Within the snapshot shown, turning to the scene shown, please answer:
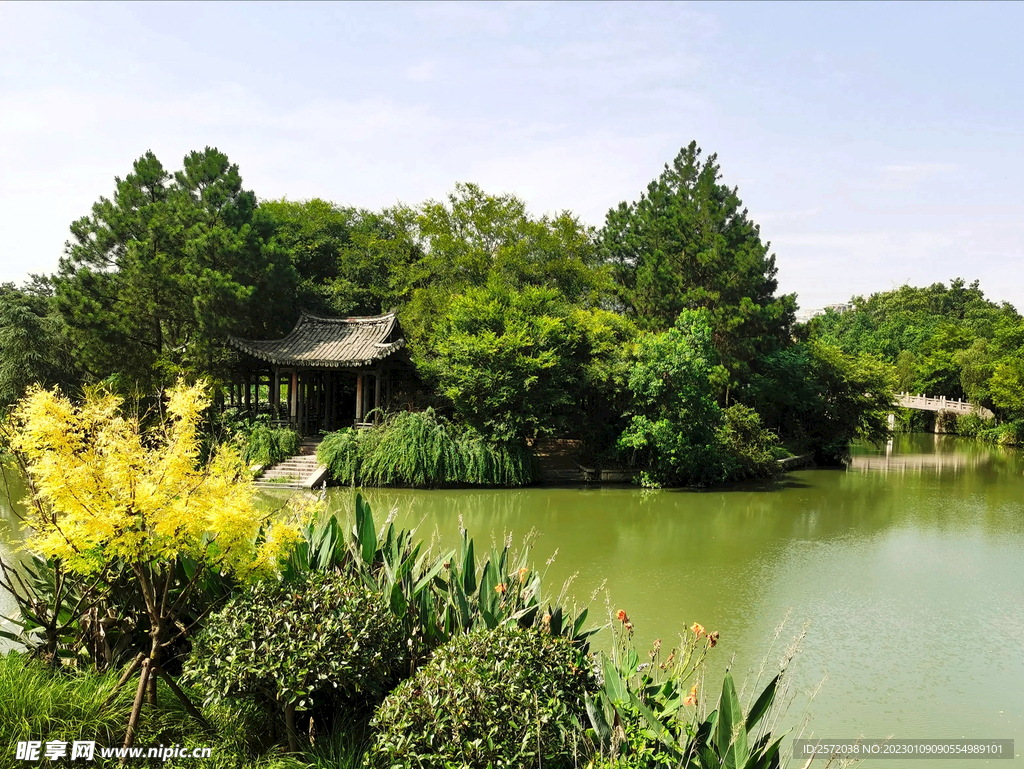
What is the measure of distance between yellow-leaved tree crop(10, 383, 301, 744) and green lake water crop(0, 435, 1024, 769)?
1.01 m

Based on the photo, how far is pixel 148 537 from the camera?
2934 mm

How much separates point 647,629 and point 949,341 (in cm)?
3035

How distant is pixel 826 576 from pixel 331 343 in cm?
1027

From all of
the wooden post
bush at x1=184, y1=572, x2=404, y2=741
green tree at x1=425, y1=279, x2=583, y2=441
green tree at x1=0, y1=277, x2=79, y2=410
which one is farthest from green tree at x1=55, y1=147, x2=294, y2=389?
bush at x1=184, y1=572, x2=404, y2=741

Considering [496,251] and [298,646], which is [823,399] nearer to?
[496,251]

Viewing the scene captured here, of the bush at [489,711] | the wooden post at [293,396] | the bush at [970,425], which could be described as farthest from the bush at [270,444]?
the bush at [970,425]

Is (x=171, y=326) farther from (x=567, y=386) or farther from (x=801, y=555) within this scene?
(x=801, y=555)

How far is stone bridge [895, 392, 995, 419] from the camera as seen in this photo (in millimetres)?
27922

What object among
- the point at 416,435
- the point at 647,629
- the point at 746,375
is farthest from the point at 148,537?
the point at 746,375

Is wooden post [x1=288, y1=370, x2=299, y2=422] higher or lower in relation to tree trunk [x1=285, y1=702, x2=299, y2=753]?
higher

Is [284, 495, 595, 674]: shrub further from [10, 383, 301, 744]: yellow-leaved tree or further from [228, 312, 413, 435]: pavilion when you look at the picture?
[228, 312, 413, 435]: pavilion

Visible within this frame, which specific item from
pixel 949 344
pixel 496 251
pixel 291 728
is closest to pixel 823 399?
pixel 496 251

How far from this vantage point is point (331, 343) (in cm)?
1500

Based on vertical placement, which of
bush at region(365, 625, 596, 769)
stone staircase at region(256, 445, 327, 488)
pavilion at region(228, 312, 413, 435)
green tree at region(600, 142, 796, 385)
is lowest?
stone staircase at region(256, 445, 327, 488)
